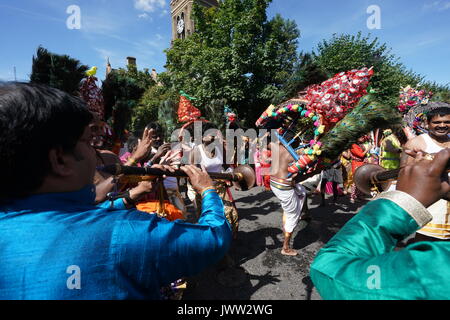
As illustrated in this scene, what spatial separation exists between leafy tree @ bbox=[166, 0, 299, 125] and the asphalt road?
26.7ft

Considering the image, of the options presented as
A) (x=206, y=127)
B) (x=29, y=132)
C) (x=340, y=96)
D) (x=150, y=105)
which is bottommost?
(x=29, y=132)

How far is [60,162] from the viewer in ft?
2.82

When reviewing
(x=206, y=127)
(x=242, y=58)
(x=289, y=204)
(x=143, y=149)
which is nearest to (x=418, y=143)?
(x=289, y=204)

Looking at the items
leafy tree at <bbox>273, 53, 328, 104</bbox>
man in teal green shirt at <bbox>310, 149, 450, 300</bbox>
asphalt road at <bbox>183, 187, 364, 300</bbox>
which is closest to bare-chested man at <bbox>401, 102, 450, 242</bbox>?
asphalt road at <bbox>183, 187, 364, 300</bbox>

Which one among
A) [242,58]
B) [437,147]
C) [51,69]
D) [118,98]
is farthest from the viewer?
[242,58]

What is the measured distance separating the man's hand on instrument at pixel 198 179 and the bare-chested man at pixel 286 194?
8.76ft

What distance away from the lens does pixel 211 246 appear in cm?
98

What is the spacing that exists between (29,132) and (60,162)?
0.44 ft

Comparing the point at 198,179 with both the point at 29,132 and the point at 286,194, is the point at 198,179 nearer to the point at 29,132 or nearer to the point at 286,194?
the point at 29,132

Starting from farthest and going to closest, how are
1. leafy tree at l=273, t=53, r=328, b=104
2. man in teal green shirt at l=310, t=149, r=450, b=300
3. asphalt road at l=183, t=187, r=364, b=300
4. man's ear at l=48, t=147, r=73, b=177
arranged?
leafy tree at l=273, t=53, r=328, b=104
asphalt road at l=183, t=187, r=364, b=300
man's ear at l=48, t=147, r=73, b=177
man in teal green shirt at l=310, t=149, r=450, b=300

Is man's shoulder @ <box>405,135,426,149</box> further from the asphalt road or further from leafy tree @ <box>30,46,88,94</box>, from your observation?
leafy tree @ <box>30,46,88,94</box>

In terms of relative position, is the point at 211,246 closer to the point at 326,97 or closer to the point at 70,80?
the point at 70,80

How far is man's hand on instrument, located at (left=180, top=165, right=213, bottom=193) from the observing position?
1420mm

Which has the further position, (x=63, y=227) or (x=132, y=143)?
(x=132, y=143)
